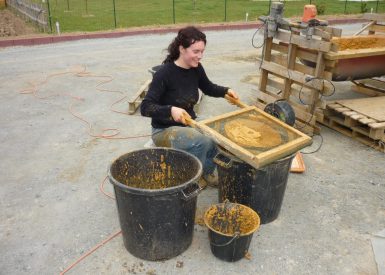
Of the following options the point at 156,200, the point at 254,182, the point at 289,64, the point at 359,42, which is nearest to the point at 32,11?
the point at 289,64

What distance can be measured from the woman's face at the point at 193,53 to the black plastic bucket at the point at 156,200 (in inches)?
34.8

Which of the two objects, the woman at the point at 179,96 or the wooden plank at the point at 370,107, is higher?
the woman at the point at 179,96

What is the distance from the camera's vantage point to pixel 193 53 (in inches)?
135

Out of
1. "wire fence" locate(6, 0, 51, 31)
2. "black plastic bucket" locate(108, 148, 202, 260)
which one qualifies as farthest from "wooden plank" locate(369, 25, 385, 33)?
"wire fence" locate(6, 0, 51, 31)

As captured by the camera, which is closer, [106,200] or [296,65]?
[106,200]

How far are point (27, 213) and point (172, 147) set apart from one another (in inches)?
62.5

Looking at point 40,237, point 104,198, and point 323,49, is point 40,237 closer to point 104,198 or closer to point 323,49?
point 104,198

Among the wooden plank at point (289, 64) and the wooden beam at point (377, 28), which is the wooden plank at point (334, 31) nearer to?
the wooden plank at point (289, 64)

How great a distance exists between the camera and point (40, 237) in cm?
334

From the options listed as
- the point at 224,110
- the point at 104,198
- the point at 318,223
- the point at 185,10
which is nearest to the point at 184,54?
the point at 104,198

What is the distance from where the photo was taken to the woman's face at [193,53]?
3.40 m

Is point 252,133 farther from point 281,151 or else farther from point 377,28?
point 377,28

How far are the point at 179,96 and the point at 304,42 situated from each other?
2.40m

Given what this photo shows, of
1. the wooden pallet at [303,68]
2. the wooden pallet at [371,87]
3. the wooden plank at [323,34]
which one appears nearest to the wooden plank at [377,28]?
the wooden pallet at [371,87]
